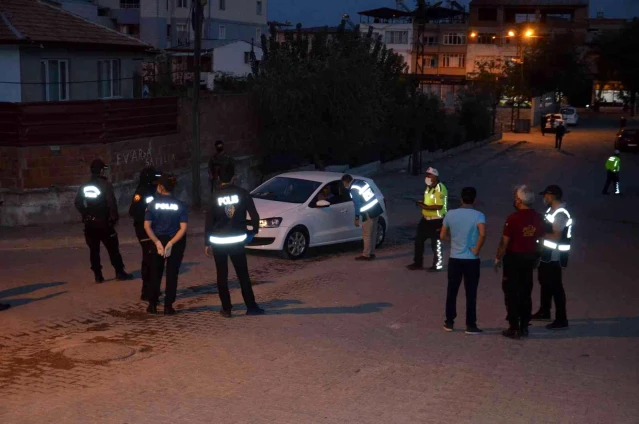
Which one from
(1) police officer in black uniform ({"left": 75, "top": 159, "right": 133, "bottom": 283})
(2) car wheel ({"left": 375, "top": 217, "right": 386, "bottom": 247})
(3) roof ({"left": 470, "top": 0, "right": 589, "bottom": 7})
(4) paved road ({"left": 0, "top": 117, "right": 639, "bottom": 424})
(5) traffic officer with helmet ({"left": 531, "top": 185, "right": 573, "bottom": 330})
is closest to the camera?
(4) paved road ({"left": 0, "top": 117, "right": 639, "bottom": 424})

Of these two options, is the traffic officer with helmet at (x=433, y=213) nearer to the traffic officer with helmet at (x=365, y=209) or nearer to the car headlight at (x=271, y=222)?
the traffic officer with helmet at (x=365, y=209)

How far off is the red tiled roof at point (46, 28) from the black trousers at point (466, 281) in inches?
567

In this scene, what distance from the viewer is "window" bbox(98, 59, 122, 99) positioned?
2550 cm

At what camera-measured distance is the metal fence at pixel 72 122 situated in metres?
17.6

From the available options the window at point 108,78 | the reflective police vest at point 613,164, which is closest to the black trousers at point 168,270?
the window at point 108,78

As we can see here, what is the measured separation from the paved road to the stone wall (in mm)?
2367

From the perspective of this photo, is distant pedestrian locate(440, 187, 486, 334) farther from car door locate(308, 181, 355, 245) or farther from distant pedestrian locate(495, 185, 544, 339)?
car door locate(308, 181, 355, 245)

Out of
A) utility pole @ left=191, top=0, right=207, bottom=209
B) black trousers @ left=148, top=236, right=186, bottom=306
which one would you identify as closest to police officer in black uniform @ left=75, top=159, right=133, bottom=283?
black trousers @ left=148, top=236, right=186, bottom=306

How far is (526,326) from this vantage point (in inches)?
407

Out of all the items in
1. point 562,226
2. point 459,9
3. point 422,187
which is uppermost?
point 459,9

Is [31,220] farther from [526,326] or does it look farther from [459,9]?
[459,9]

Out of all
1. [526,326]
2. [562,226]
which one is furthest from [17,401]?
[562,226]

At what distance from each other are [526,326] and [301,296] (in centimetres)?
347

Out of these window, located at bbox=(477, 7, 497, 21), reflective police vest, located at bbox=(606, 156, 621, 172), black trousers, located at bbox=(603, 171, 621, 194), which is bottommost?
black trousers, located at bbox=(603, 171, 621, 194)
